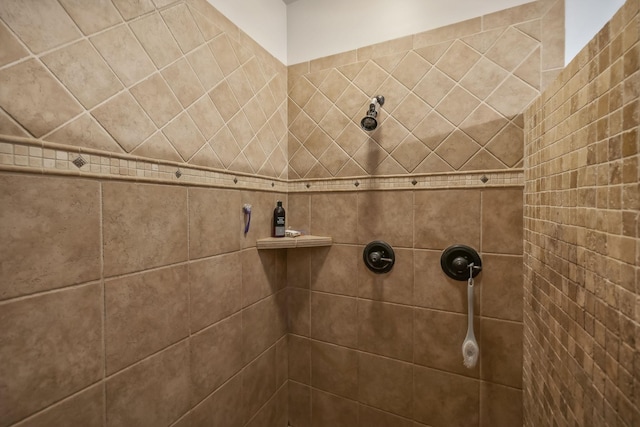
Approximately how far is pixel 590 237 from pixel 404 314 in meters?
0.83

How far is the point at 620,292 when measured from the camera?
0.53 meters

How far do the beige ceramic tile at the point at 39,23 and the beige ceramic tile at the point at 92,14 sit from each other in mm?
19

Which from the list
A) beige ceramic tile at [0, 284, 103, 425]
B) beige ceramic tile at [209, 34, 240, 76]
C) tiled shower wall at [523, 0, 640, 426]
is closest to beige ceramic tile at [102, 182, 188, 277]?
beige ceramic tile at [0, 284, 103, 425]

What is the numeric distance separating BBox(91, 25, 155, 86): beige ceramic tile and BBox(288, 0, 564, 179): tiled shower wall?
0.83 meters

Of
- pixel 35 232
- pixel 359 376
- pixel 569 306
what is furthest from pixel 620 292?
pixel 35 232

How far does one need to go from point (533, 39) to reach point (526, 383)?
1380 mm

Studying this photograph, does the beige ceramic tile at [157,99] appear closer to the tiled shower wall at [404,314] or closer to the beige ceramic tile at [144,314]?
the beige ceramic tile at [144,314]

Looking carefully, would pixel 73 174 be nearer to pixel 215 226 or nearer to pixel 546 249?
pixel 215 226

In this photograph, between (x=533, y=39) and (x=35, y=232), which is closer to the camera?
(x=35, y=232)

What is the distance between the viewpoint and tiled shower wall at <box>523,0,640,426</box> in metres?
0.51

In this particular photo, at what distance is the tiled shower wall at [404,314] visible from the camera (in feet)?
3.69

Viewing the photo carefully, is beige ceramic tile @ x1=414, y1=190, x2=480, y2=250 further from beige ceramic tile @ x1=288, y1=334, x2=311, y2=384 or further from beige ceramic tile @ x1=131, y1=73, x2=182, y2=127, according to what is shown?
beige ceramic tile @ x1=131, y1=73, x2=182, y2=127

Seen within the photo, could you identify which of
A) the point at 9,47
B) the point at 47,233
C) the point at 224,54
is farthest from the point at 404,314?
the point at 9,47

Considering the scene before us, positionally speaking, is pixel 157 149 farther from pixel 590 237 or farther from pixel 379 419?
pixel 379 419
